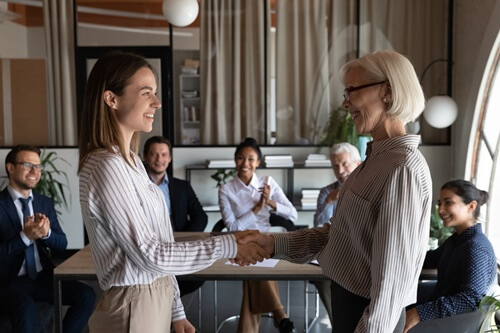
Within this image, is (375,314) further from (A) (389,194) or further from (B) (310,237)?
(B) (310,237)

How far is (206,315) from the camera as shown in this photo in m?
5.14

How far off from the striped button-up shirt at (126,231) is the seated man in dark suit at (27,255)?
200 centimetres

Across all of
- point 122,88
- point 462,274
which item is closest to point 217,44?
point 462,274

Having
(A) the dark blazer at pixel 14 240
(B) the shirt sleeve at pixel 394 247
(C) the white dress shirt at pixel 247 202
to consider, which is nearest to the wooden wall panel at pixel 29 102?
(C) the white dress shirt at pixel 247 202

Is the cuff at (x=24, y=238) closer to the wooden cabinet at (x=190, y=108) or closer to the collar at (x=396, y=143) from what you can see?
the collar at (x=396, y=143)

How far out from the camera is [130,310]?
6.39 ft

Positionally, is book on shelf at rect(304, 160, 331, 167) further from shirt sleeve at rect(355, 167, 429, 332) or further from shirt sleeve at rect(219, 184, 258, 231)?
shirt sleeve at rect(355, 167, 429, 332)

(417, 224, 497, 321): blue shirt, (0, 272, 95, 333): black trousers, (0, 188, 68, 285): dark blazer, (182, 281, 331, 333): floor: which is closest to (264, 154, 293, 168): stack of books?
(182, 281, 331, 333): floor

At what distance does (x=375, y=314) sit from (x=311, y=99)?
5.68 metres

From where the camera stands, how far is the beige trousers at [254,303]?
4.48 m

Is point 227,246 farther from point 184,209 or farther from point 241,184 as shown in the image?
point 241,184

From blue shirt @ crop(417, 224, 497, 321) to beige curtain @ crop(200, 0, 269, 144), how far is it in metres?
4.26

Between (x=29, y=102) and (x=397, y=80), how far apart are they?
6.20 m

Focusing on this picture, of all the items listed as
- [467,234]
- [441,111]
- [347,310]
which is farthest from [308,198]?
[347,310]
